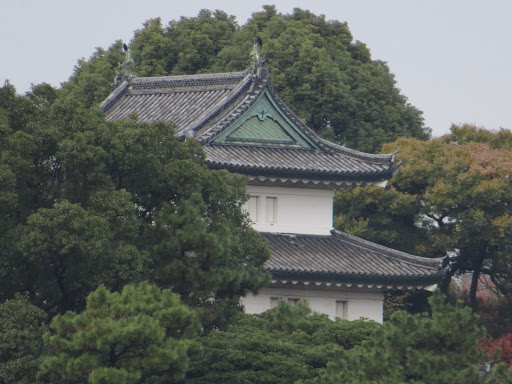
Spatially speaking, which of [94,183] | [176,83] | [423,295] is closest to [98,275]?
[94,183]

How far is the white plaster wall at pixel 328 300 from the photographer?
3288 cm

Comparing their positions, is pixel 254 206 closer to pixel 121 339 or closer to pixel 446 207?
pixel 446 207

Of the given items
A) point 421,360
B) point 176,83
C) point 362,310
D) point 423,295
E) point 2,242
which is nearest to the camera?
point 421,360

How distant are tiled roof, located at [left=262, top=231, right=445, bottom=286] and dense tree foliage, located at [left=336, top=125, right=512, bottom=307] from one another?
34.2ft

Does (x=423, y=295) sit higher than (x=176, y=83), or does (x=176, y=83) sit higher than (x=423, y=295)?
(x=176, y=83)

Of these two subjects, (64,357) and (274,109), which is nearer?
(64,357)

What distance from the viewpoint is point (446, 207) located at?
45.1 metres

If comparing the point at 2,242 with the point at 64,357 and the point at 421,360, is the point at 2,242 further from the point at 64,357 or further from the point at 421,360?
the point at 421,360

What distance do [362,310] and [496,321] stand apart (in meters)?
13.8

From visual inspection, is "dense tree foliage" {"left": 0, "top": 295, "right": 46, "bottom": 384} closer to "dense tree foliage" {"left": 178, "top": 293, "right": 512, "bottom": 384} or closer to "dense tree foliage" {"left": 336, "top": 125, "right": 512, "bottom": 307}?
"dense tree foliage" {"left": 178, "top": 293, "right": 512, "bottom": 384}

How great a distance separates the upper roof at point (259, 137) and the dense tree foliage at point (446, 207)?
10.1 m

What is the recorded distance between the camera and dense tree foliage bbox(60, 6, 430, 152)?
50000 millimetres

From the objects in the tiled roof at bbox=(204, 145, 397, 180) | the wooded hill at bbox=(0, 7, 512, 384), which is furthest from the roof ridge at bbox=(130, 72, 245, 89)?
the wooded hill at bbox=(0, 7, 512, 384)

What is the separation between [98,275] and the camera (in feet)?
72.1
